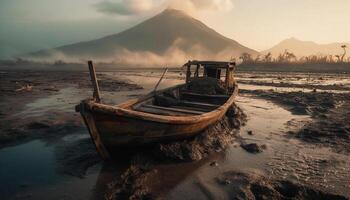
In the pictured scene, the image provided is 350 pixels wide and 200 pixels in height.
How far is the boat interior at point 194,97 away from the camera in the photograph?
406 inches

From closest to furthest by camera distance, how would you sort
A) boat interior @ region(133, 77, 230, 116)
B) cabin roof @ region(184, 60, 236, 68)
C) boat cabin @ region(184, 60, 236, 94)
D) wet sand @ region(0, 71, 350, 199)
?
wet sand @ region(0, 71, 350, 199) < boat interior @ region(133, 77, 230, 116) < cabin roof @ region(184, 60, 236, 68) < boat cabin @ region(184, 60, 236, 94)

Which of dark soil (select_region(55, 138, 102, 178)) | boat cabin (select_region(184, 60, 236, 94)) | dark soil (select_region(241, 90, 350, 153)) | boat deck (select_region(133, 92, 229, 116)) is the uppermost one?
boat cabin (select_region(184, 60, 236, 94))

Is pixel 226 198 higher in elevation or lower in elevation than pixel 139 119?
lower

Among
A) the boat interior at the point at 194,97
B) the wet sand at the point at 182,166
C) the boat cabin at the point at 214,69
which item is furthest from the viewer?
the boat cabin at the point at 214,69

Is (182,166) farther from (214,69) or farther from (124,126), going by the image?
(214,69)

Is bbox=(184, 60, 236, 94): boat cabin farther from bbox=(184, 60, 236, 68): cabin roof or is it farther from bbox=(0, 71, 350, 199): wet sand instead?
bbox=(0, 71, 350, 199): wet sand

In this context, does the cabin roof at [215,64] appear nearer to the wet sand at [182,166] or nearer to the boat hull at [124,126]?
the wet sand at [182,166]

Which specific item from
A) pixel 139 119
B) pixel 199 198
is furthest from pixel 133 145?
pixel 199 198

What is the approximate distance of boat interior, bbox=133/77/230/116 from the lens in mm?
10320

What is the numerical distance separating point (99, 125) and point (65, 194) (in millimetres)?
1395

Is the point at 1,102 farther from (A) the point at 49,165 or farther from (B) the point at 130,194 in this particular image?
(B) the point at 130,194

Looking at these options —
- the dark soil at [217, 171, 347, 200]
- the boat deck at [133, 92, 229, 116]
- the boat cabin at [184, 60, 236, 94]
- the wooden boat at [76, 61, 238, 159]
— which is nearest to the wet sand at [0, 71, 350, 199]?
the dark soil at [217, 171, 347, 200]

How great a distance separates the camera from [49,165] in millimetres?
7020

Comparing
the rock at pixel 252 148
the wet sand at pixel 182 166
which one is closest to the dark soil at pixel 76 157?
the wet sand at pixel 182 166
